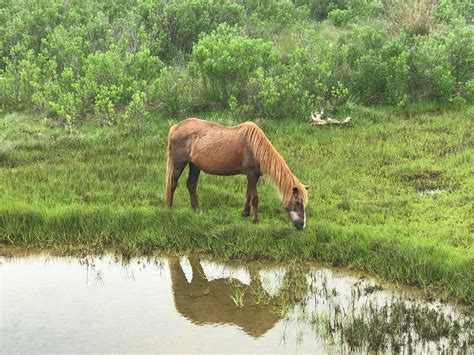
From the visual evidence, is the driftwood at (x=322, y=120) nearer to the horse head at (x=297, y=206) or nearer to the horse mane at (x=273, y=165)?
the horse mane at (x=273, y=165)

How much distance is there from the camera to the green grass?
10.4 meters

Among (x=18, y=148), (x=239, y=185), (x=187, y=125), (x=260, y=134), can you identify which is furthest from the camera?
(x=18, y=148)

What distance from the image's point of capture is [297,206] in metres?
10.6

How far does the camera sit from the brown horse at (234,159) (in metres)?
10.7

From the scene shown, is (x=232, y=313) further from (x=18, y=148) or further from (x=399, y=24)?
(x=399, y=24)

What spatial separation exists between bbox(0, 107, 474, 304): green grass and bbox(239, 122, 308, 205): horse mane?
652mm

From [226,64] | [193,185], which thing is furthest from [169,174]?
[226,64]

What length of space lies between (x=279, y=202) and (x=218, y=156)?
1546 mm

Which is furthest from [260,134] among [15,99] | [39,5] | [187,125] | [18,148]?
[39,5]

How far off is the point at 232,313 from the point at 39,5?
1626 cm

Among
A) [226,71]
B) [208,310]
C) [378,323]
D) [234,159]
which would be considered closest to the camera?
[378,323]

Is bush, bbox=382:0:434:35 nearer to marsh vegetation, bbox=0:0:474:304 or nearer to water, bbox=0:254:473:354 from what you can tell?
marsh vegetation, bbox=0:0:474:304

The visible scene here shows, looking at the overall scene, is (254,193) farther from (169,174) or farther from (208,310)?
(208,310)

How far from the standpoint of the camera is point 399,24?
20922 mm
